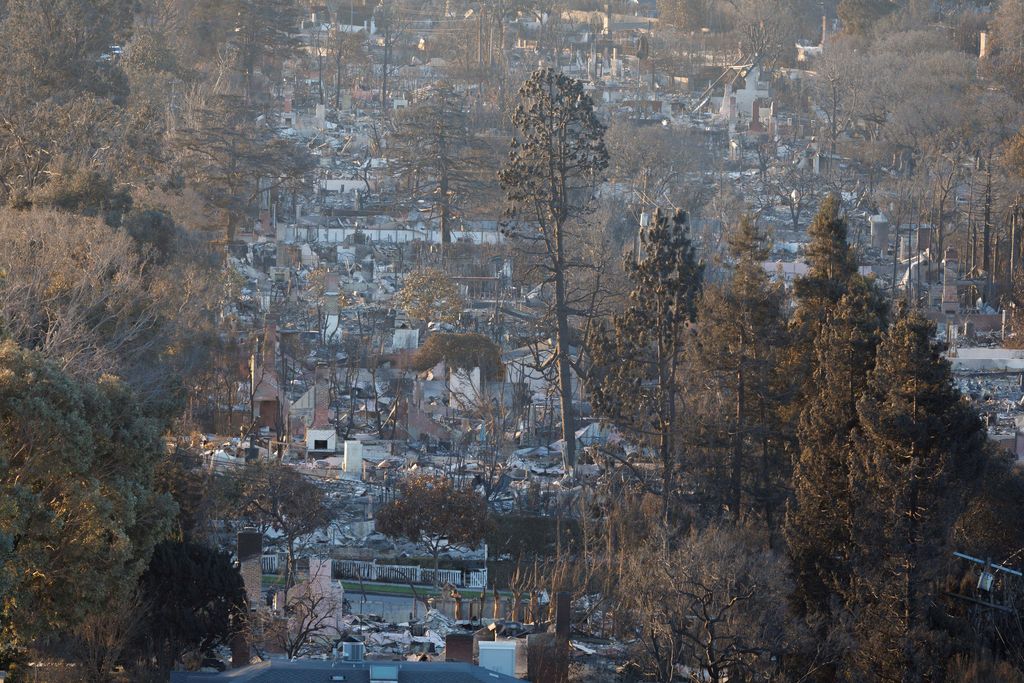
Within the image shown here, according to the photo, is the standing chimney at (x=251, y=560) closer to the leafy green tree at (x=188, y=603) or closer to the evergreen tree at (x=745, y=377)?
the leafy green tree at (x=188, y=603)

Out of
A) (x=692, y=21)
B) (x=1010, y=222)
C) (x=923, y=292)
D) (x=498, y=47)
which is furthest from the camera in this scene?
(x=692, y=21)

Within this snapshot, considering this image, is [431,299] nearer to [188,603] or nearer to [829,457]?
[829,457]

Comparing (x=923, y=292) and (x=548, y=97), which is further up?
(x=548, y=97)

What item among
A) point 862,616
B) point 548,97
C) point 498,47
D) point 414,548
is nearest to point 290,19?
point 498,47

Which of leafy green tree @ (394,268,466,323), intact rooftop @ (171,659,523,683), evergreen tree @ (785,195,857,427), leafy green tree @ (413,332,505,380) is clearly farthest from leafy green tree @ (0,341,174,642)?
leafy green tree @ (394,268,466,323)

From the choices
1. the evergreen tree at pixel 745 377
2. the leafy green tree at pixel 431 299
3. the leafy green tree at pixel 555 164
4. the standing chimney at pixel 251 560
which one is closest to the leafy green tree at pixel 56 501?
the standing chimney at pixel 251 560

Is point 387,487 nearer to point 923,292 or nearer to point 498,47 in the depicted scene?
point 923,292
